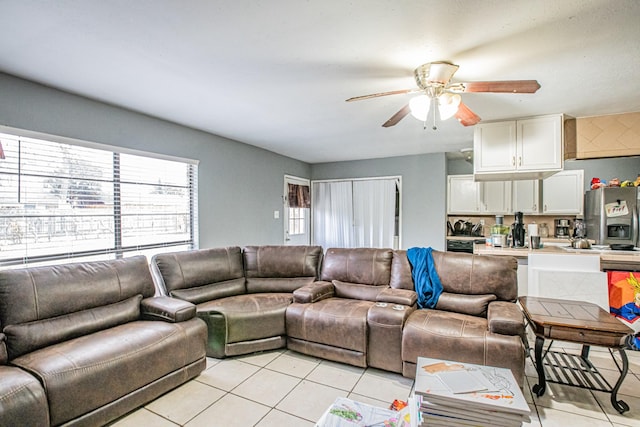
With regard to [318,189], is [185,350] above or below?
below

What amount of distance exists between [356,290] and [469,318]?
3.59 feet

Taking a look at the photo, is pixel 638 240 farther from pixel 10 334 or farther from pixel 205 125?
pixel 10 334

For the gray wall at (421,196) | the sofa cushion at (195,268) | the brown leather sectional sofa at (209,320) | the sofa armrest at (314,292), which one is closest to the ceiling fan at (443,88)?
the brown leather sectional sofa at (209,320)

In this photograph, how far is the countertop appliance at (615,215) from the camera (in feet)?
13.2

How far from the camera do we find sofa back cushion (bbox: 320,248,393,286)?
3.25 m

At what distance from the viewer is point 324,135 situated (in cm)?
427

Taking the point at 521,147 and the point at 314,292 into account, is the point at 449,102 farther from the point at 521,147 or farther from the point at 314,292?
the point at 314,292

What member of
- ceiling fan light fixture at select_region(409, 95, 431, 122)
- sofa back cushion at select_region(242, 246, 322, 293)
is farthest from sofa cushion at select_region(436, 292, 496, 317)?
ceiling fan light fixture at select_region(409, 95, 431, 122)

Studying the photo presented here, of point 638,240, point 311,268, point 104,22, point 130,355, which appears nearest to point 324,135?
point 311,268

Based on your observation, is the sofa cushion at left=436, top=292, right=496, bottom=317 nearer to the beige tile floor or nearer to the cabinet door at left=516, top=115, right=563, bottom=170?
the beige tile floor

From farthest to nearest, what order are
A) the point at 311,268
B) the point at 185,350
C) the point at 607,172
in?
the point at 607,172
the point at 311,268
the point at 185,350

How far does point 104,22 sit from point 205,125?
6.82 feet

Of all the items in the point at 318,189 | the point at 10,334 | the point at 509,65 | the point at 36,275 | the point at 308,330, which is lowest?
the point at 308,330

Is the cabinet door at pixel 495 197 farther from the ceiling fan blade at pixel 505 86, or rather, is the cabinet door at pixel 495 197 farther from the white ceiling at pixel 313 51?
the ceiling fan blade at pixel 505 86
